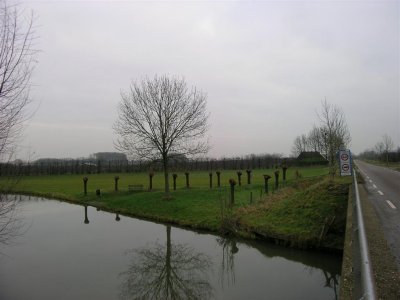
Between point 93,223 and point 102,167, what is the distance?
6468 centimetres

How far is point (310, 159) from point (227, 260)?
244ft

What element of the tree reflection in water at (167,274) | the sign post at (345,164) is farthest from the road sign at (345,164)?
the tree reflection in water at (167,274)

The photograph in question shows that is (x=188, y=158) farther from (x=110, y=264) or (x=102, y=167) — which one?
(x=102, y=167)

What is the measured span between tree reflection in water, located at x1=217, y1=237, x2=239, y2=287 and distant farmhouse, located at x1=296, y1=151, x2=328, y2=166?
6552cm

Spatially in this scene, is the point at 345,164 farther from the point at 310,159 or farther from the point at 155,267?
the point at 310,159

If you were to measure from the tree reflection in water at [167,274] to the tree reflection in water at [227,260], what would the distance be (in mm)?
568

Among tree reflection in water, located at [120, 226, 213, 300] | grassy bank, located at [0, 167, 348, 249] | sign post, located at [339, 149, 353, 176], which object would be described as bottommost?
tree reflection in water, located at [120, 226, 213, 300]

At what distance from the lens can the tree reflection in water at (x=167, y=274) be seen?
10672 mm

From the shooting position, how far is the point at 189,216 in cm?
2080

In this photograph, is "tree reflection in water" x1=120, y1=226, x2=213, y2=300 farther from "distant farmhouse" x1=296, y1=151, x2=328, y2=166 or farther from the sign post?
"distant farmhouse" x1=296, y1=151, x2=328, y2=166

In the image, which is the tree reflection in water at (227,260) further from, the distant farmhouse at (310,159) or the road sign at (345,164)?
the distant farmhouse at (310,159)

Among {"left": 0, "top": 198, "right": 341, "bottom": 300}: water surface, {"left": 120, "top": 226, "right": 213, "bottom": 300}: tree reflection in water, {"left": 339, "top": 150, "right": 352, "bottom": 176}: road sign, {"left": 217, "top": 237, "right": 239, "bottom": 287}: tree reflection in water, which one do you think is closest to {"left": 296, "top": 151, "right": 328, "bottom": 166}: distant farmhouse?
{"left": 339, "top": 150, "right": 352, "bottom": 176}: road sign

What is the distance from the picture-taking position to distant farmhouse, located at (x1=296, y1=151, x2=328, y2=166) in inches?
3135

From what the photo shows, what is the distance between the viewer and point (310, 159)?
83688mm
